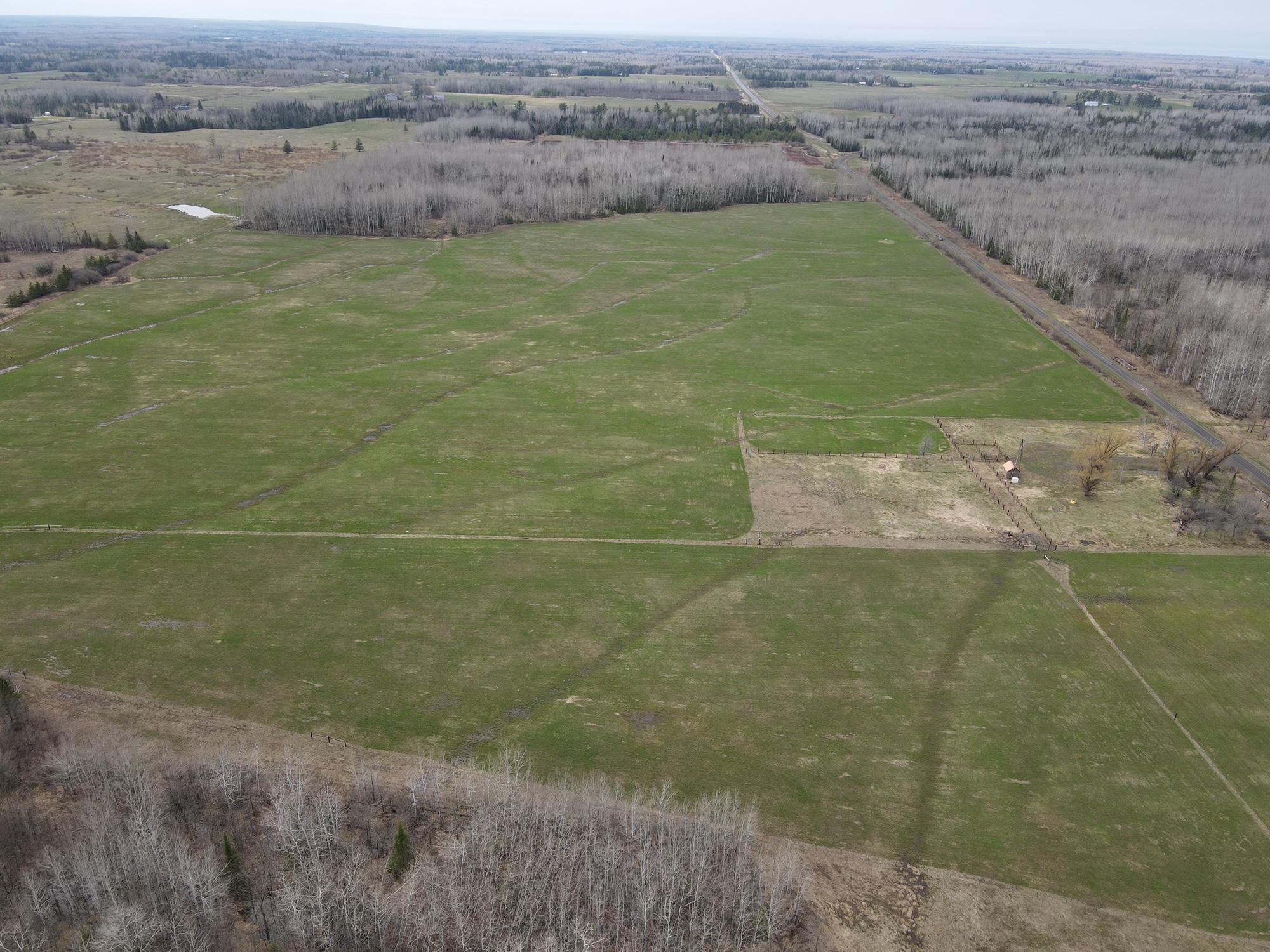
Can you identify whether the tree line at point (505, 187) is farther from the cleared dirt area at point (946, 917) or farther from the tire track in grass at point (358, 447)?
the cleared dirt area at point (946, 917)

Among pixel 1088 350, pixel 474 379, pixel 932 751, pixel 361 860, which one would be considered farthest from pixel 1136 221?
pixel 361 860

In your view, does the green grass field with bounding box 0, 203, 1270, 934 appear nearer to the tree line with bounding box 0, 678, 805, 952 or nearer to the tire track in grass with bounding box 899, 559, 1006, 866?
the tire track in grass with bounding box 899, 559, 1006, 866

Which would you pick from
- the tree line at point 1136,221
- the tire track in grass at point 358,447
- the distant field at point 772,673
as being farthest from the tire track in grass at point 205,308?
the tree line at point 1136,221

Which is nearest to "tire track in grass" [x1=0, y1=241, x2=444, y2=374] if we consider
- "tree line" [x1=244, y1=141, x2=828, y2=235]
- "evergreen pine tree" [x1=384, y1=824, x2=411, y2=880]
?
"tree line" [x1=244, y1=141, x2=828, y2=235]

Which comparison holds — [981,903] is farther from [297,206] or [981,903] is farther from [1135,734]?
[297,206]

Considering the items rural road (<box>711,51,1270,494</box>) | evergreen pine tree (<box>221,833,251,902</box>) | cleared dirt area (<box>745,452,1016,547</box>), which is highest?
rural road (<box>711,51,1270,494</box>)

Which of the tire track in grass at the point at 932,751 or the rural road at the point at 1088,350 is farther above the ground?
the rural road at the point at 1088,350

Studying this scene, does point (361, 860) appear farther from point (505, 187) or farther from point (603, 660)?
point (505, 187)
